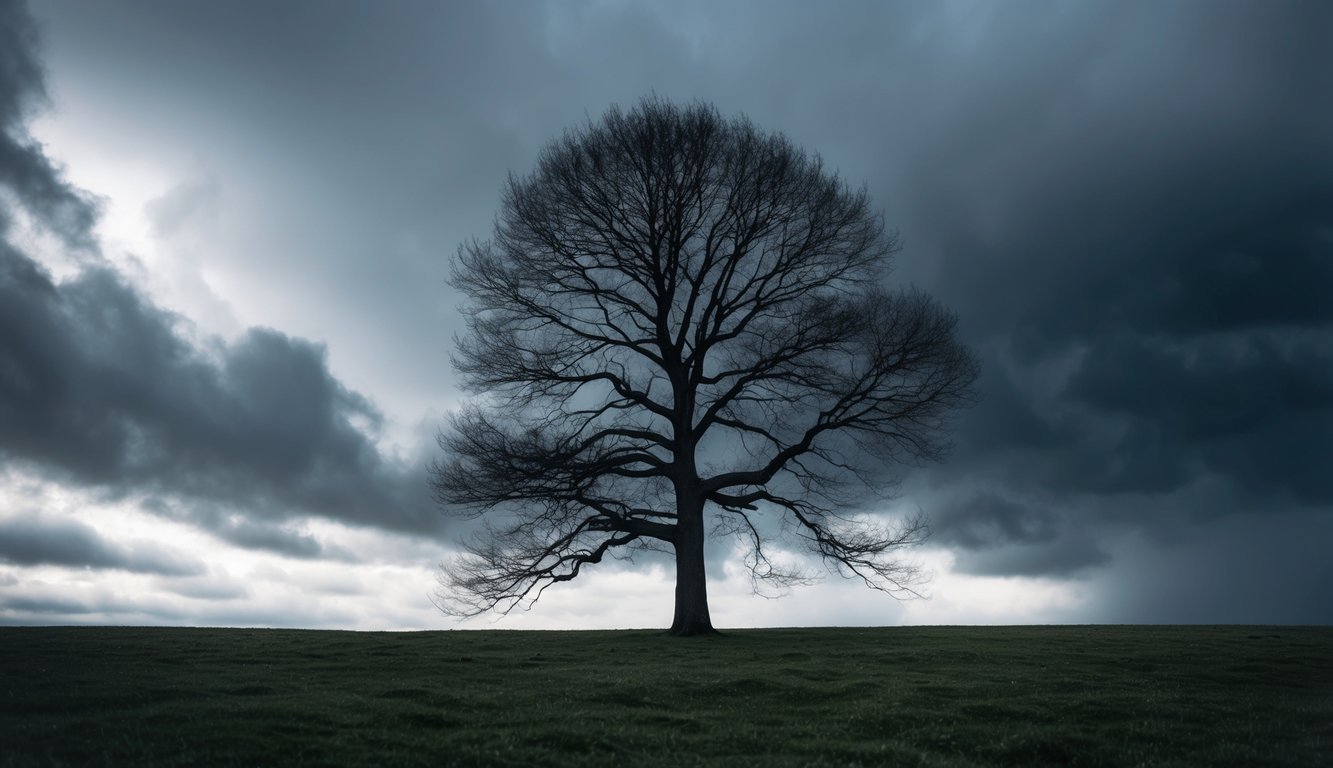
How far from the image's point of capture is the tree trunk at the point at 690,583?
32.5 m

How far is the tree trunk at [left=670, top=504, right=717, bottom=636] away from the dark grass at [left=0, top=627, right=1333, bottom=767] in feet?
8.10

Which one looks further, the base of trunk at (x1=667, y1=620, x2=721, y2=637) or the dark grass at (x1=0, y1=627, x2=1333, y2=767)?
the base of trunk at (x1=667, y1=620, x2=721, y2=637)

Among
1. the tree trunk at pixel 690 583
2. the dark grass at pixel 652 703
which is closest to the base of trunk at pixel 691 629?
the tree trunk at pixel 690 583

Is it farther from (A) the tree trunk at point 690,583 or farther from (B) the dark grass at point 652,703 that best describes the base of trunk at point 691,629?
(B) the dark grass at point 652,703

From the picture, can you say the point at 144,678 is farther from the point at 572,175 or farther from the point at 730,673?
the point at 572,175

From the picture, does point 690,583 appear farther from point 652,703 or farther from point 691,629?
point 652,703

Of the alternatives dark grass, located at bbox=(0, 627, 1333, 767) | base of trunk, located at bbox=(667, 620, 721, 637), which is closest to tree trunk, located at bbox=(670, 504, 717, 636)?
base of trunk, located at bbox=(667, 620, 721, 637)

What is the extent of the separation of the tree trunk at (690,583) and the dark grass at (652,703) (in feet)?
8.10

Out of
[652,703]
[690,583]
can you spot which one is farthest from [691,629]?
[652,703]

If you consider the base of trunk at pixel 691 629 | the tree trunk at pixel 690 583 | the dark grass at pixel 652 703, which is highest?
the tree trunk at pixel 690 583

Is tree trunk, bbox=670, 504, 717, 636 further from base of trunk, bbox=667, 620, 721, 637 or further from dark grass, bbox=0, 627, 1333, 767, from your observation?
dark grass, bbox=0, 627, 1333, 767

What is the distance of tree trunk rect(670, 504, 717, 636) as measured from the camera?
1280 inches

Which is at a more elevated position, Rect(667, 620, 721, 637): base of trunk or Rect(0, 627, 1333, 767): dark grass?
Rect(667, 620, 721, 637): base of trunk

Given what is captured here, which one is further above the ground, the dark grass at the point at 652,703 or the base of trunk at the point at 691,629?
the base of trunk at the point at 691,629
